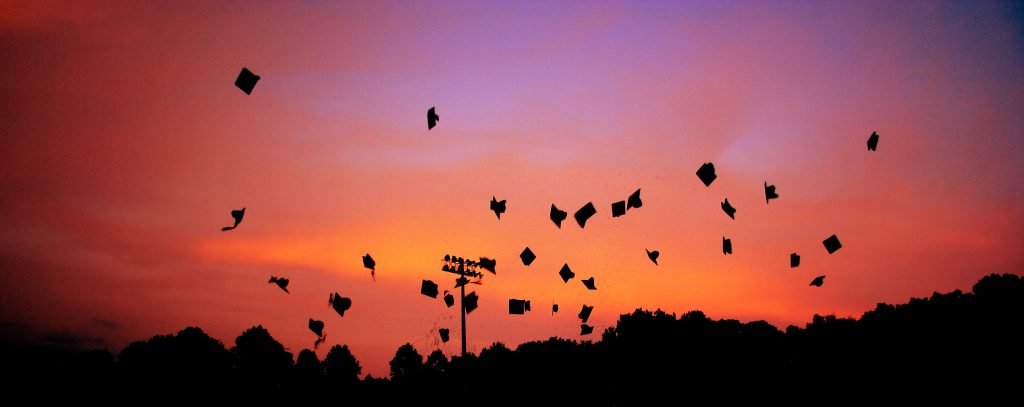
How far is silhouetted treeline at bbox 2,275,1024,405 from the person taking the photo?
60.0 feet

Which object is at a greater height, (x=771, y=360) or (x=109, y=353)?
(x=109, y=353)

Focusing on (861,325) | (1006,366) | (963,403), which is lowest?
(963,403)

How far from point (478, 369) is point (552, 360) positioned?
528cm

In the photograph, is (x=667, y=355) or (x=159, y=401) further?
(x=159, y=401)

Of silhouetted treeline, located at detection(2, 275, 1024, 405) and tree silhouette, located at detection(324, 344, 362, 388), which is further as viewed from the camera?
tree silhouette, located at detection(324, 344, 362, 388)

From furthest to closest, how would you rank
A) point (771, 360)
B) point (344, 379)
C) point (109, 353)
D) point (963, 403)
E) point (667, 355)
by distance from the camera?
1. point (344, 379)
2. point (109, 353)
3. point (667, 355)
4. point (771, 360)
5. point (963, 403)

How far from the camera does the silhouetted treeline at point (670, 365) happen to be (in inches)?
720

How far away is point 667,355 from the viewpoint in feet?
106

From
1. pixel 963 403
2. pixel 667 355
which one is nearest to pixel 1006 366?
pixel 963 403

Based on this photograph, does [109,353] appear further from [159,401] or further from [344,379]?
[344,379]

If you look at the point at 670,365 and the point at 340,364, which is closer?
the point at 670,365

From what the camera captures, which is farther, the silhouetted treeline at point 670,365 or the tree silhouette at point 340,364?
the tree silhouette at point 340,364

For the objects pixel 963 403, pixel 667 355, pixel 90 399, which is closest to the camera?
pixel 963 403

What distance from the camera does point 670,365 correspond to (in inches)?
1216
